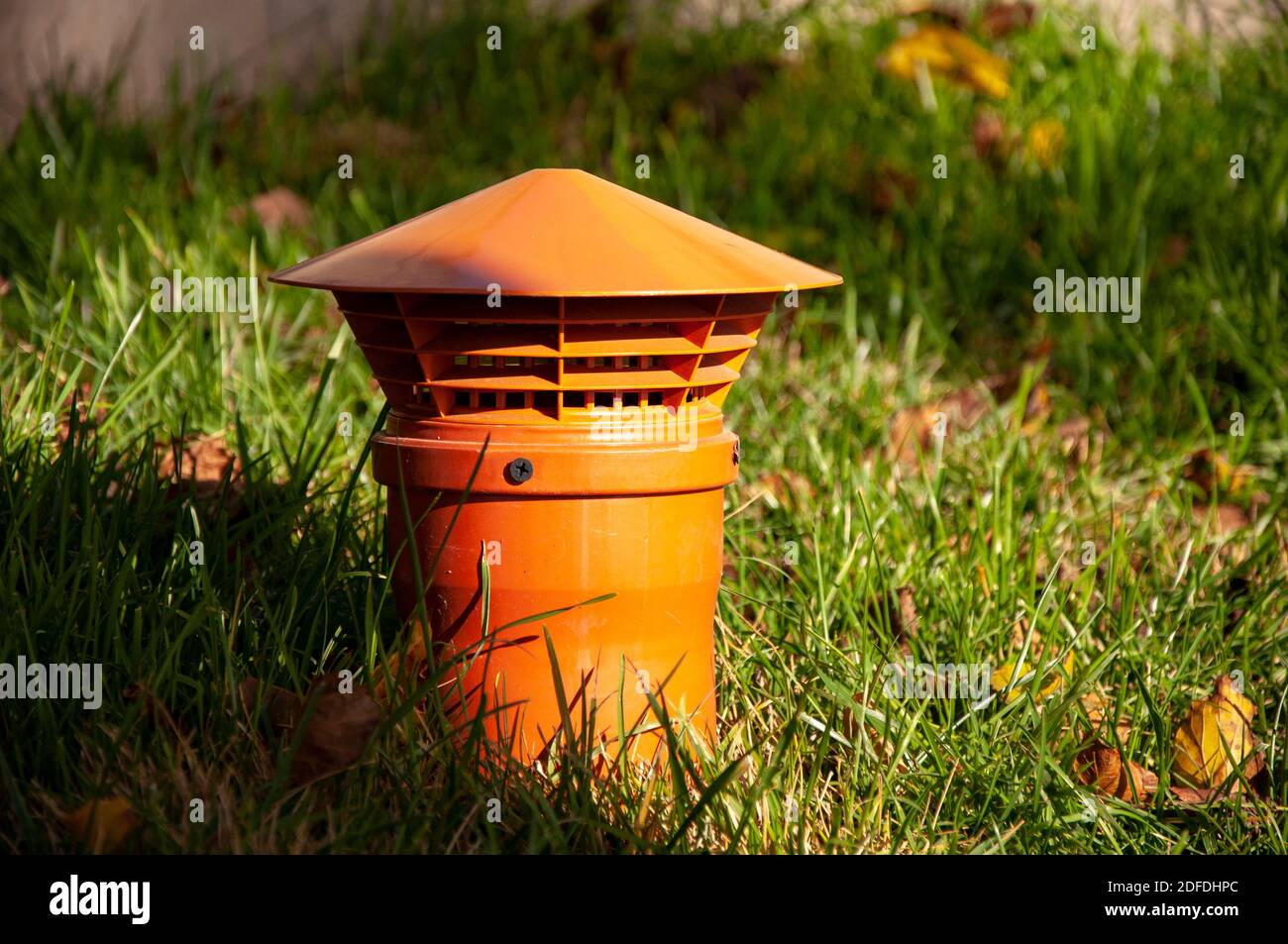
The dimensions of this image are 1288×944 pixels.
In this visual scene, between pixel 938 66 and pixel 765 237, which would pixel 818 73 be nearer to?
pixel 938 66

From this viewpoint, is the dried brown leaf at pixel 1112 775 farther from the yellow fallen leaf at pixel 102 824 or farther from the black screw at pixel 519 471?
the yellow fallen leaf at pixel 102 824

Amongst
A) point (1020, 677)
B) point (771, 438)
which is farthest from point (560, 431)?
point (771, 438)

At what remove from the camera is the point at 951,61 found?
4.88 m

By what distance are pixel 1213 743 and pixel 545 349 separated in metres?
1.23

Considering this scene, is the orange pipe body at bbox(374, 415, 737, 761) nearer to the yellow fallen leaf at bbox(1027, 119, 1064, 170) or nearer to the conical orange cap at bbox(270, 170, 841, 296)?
the conical orange cap at bbox(270, 170, 841, 296)

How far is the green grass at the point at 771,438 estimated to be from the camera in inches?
75.1

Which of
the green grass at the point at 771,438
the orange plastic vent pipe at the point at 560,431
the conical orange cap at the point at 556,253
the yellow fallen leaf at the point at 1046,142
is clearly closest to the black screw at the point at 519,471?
the orange plastic vent pipe at the point at 560,431

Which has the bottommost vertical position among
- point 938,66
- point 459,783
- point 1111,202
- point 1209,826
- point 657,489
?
point 1209,826

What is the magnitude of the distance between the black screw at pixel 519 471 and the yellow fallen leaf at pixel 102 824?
0.63 metres

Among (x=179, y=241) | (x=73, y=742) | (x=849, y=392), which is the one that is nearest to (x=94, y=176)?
(x=179, y=241)

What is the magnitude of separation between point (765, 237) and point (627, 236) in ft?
7.30

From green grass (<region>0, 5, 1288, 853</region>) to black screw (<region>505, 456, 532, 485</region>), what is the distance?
14.5 inches

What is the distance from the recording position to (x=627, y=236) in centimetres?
186
